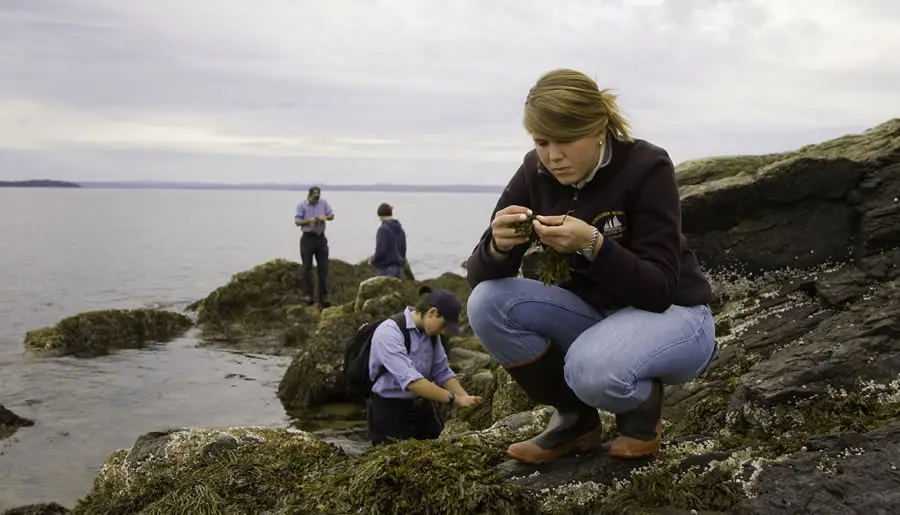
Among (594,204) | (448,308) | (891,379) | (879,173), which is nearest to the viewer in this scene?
(594,204)

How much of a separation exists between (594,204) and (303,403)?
10195mm

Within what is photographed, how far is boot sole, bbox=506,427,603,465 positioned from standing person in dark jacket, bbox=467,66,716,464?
233 millimetres

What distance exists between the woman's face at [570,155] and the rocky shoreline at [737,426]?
5.35 feet

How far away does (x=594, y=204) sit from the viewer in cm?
445

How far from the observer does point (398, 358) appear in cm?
824

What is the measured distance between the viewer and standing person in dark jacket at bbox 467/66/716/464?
4.24 meters

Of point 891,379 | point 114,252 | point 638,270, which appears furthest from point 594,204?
point 114,252

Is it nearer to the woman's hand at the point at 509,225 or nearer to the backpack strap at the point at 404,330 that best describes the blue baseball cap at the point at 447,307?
the backpack strap at the point at 404,330

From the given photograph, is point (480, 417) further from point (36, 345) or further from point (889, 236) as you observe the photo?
point (36, 345)

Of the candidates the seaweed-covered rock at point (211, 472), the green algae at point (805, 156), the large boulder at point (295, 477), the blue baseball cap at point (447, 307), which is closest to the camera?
the large boulder at point (295, 477)

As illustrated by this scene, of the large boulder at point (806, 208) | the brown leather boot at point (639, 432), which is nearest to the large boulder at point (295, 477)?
the brown leather boot at point (639, 432)

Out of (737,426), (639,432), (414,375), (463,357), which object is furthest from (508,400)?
(463,357)

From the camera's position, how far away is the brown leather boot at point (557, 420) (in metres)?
4.80

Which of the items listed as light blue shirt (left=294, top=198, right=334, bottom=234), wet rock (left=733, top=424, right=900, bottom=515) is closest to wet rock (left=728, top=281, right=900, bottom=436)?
wet rock (left=733, top=424, right=900, bottom=515)
